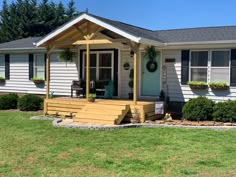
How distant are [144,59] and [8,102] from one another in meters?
6.55

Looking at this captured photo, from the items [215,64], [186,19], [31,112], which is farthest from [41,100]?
[186,19]

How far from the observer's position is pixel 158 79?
13.2 metres

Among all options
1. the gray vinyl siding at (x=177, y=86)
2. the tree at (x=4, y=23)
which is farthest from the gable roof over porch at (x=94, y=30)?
the tree at (x=4, y=23)

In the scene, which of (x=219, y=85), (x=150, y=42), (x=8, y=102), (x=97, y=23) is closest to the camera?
(x=97, y=23)

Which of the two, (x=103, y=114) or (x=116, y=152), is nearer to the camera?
(x=116, y=152)

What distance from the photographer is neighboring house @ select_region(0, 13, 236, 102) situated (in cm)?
1162

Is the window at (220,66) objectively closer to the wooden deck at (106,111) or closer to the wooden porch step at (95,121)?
the wooden deck at (106,111)

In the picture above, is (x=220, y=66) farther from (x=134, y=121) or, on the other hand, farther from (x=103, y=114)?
(x=103, y=114)

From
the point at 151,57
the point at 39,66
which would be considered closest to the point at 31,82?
the point at 39,66

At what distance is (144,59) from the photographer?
13.6m

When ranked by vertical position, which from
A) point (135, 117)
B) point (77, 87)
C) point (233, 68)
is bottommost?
point (135, 117)

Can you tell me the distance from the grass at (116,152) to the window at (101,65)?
5127mm

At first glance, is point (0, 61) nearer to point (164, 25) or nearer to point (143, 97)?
point (143, 97)

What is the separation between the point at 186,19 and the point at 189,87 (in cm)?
1664
